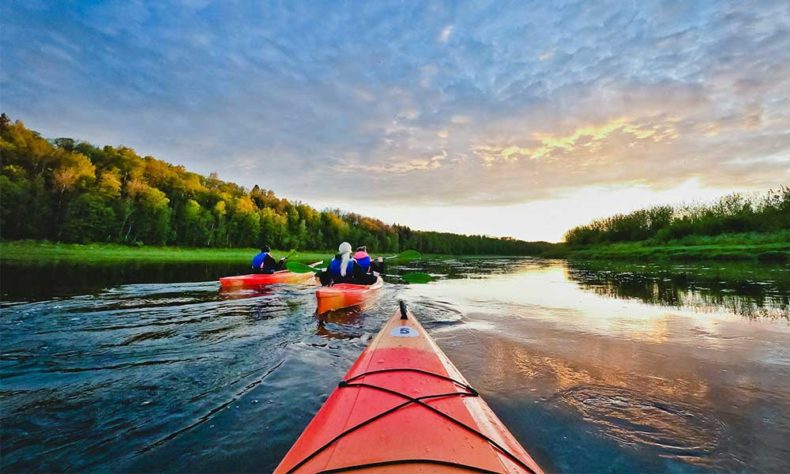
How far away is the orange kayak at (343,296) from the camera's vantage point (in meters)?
8.90

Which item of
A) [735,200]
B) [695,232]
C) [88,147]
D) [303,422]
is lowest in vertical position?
[303,422]

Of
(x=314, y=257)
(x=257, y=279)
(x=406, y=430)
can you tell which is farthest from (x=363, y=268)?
(x=314, y=257)

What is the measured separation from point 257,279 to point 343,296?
6007 mm

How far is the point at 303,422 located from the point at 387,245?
92.0 metres

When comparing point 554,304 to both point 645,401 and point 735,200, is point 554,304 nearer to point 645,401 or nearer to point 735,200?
point 645,401

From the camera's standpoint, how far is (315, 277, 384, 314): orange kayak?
8898 mm

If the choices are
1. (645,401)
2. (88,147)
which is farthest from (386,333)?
(88,147)

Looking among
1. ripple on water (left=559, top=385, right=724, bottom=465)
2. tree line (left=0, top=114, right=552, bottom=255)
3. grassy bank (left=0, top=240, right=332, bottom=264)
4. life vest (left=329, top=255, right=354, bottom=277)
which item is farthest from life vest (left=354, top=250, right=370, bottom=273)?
tree line (left=0, top=114, right=552, bottom=255)

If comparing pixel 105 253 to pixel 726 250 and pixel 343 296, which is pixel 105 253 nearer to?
pixel 343 296

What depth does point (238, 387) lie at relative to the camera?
426cm

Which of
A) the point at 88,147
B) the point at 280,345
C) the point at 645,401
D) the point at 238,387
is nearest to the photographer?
the point at 645,401

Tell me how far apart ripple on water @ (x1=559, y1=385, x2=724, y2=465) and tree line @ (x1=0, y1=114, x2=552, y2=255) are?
2040 inches

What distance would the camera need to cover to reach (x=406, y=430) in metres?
2.22

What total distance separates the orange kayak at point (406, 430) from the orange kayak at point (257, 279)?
11146 mm
